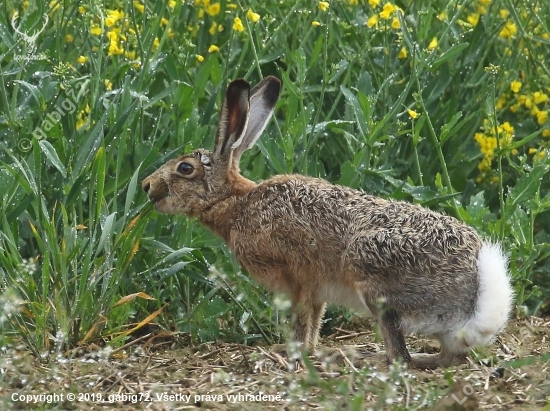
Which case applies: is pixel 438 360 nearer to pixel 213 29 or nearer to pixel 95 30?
pixel 95 30

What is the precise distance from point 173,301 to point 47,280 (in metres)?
1.09

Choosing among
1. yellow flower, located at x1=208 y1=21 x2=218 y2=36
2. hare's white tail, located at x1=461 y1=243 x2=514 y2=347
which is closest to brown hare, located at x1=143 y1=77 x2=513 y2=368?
hare's white tail, located at x1=461 y1=243 x2=514 y2=347

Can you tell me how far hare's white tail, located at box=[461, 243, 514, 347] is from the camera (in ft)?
16.8

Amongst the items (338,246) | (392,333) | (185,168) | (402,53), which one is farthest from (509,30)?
(392,333)

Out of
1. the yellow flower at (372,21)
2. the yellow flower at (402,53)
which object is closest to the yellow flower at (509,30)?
the yellow flower at (402,53)

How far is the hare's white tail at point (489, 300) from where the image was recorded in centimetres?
511

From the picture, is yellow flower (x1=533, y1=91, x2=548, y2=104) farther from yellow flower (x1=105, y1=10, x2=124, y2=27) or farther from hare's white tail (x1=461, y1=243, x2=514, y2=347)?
yellow flower (x1=105, y1=10, x2=124, y2=27)

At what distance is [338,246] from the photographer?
5.41 metres

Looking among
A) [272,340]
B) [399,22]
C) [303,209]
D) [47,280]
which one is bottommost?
[272,340]

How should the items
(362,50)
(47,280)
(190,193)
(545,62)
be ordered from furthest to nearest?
(545,62) < (362,50) < (190,193) < (47,280)

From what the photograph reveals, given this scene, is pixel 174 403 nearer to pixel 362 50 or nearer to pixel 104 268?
pixel 104 268

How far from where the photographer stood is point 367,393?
190 inches

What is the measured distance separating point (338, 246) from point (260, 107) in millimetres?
1068

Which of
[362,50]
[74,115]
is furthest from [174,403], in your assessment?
[362,50]
